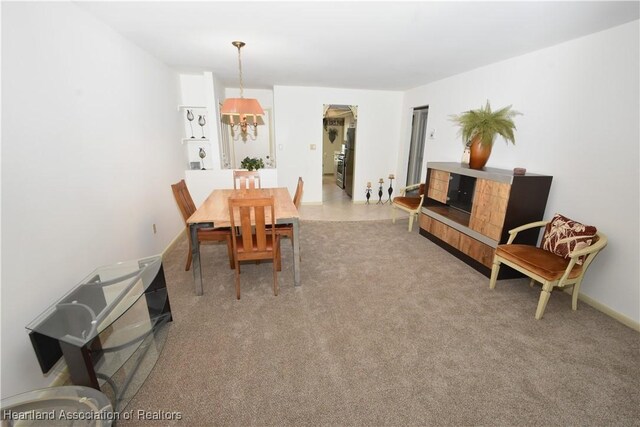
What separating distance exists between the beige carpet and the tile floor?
2.23 metres

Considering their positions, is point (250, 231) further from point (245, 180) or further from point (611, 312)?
point (611, 312)

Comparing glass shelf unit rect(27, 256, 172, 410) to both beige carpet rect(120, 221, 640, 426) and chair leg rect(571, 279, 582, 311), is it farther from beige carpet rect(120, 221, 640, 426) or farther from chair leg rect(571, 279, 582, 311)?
chair leg rect(571, 279, 582, 311)

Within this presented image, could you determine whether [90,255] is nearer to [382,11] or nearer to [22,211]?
[22,211]

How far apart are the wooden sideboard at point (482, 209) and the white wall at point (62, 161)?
372 centimetres

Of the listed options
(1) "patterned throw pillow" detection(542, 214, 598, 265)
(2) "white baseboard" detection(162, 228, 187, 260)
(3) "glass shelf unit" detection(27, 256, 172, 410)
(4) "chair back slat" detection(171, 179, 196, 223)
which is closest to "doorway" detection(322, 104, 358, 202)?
(2) "white baseboard" detection(162, 228, 187, 260)

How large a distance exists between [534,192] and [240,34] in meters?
3.36

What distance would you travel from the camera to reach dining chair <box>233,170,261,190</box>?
13.1 feet

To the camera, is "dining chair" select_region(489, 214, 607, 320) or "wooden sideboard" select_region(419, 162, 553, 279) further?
"wooden sideboard" select_region(419, 162, 553, 279)

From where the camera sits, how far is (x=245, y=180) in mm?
4023

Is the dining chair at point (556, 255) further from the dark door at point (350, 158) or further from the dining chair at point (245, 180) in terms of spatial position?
the dark door at point (350, 158)

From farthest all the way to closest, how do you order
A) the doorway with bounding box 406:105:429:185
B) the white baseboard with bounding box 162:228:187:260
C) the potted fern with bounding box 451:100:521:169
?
the doorway with bounding box 406:105:429:185, the white baseboard with bounding box 162:228:187:260, the potted fern with bounding box 451:100:521:169

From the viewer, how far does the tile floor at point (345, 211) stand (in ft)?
17.3

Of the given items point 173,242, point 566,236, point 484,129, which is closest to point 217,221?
point 173,242

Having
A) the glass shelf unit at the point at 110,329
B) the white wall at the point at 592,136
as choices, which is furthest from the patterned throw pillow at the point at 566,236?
the glass shelf unit at the point at 110,329
